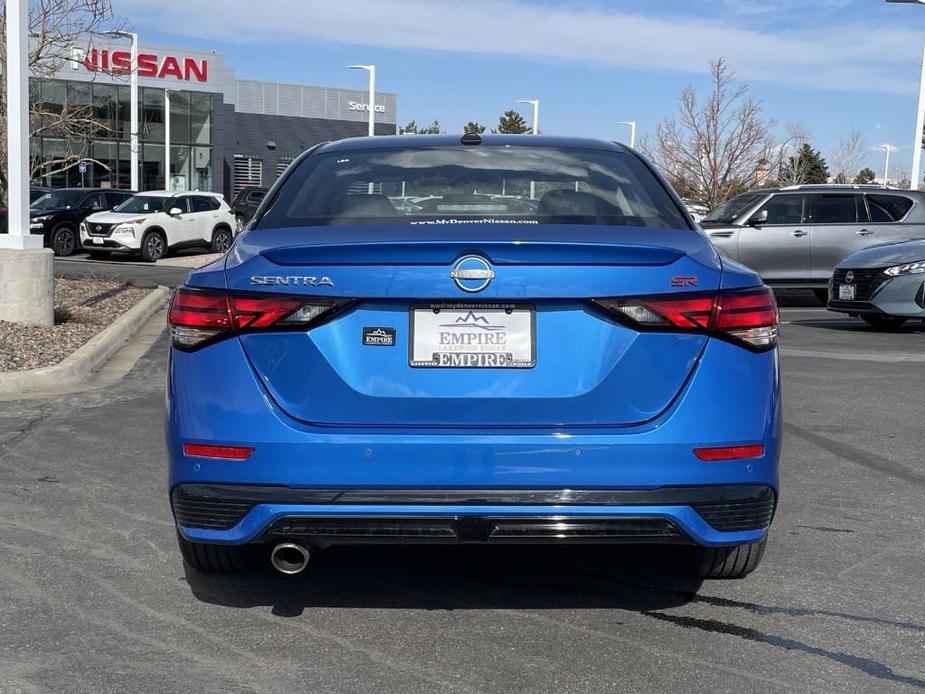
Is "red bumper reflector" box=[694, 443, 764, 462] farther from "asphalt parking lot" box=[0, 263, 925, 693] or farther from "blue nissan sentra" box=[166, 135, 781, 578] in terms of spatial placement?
"asphalt parking lot" box=[0, 263, 925, 693]

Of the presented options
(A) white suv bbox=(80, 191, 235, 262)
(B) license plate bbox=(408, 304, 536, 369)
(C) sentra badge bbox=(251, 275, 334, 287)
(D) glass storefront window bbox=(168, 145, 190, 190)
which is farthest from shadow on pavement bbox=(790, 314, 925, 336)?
(D) glass storefront window bbox=(168, 145, 190, 190)

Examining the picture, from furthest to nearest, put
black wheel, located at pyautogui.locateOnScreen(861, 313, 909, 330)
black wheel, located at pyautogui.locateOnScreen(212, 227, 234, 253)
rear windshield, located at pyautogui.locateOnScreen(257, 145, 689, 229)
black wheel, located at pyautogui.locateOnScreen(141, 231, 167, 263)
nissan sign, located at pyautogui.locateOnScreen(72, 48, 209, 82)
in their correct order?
nissan sign, located at pyautogui.locateOnScreen(72, 48, 209, 82) → black wheel, located at pyautogui.locateOnScreen(212, 227, 234, 253) → black wheel, located at pyautogui.locateOnScreen(141, 231, 167, 263) → black wheel, located at pyautogui.locateOnScreen(861, 313, 909, 330) → rear windshield, located at pyautogui.locateOnScreen(257, 145, 689, 229)

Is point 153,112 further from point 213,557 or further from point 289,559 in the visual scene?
point 289,559

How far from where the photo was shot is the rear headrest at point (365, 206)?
423 centimetres

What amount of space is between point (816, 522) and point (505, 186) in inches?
84.8

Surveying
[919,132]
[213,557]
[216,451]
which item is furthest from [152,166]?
[216,451]

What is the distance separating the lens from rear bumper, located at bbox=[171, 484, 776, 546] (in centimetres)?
357

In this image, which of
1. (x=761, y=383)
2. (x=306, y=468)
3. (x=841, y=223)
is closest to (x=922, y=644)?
(x=761, y=383)

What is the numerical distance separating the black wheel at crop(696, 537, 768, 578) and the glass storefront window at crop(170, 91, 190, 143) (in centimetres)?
5201

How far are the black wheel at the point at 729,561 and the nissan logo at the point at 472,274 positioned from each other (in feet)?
4.67

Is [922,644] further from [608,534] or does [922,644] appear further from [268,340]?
[268,340]

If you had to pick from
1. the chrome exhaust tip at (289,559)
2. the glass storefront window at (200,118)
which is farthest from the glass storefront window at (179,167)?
the chrome exhaust tip at (289,559)

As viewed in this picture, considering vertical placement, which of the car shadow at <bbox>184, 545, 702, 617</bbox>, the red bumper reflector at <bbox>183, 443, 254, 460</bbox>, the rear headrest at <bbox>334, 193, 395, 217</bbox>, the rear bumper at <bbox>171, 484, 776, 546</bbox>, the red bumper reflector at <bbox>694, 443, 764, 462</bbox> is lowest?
the car shadow at <bbox>184, 545, 702, 617</bbox>

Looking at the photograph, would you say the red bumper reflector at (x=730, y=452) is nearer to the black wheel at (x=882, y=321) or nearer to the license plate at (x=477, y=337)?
the license plate at (x=477, y=337)
